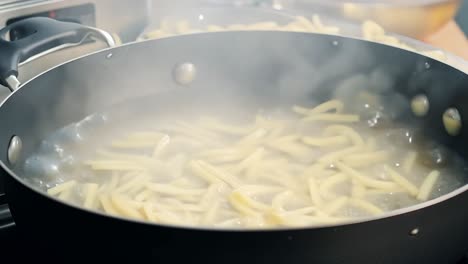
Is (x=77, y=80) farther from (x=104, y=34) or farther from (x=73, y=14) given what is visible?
(x=73, y=14)

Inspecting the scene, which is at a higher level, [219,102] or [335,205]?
[219,102]

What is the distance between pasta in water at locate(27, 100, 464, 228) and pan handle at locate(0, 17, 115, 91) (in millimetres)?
187

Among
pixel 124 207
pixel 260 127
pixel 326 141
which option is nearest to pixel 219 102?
pixel 260 127

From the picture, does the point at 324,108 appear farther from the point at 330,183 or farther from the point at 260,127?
the point at 330,183

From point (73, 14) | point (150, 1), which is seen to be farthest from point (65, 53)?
point (150, 1)

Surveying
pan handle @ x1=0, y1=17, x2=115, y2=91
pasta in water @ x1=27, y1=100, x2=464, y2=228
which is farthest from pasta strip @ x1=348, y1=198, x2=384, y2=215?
pan handle @ x1=0, y1=17, x2=115, y2=91

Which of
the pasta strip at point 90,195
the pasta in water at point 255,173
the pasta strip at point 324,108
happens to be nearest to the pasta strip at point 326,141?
the pasta in water at point 255,173

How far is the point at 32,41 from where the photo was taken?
2.99 ft

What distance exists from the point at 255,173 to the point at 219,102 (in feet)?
→ 0.96

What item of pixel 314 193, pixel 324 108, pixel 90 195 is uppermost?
pixel 324 108

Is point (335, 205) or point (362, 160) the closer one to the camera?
point (335, 205)

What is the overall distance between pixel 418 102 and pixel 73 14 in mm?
702

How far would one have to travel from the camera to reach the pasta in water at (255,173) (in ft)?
2.70

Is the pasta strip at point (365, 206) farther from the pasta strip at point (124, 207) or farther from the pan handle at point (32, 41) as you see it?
the pan handle at point (32, 41)
